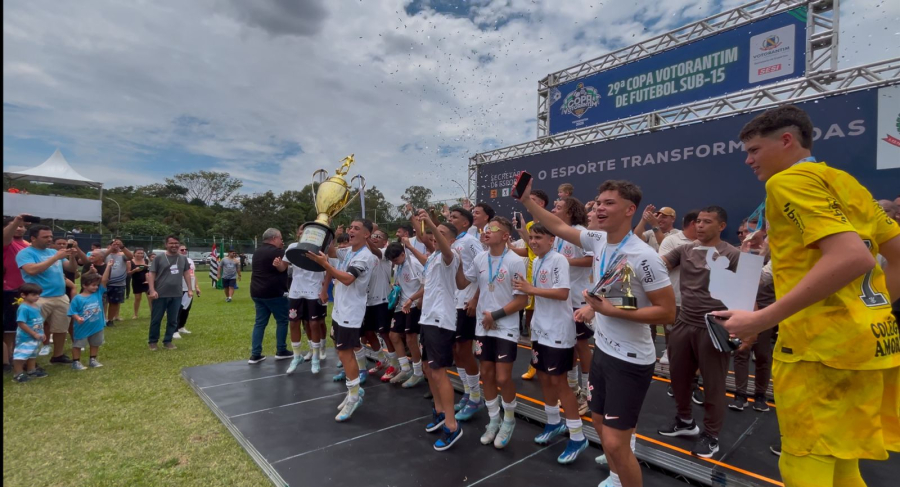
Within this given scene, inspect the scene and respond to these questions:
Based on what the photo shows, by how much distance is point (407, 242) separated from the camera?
5.05 m

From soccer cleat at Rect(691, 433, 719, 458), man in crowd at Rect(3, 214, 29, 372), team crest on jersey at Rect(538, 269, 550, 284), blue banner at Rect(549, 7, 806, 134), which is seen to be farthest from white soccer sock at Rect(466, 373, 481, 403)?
blue banner at Rect(549, 7, 806, 134)

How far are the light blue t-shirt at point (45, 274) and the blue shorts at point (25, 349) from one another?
0.87 meters

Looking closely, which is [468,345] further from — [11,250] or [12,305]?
[11,250]

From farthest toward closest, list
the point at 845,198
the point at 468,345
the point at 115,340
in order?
the point at 115,340
the point at 468,345
the point at 845,198

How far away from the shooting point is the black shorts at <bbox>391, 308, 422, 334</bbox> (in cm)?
541

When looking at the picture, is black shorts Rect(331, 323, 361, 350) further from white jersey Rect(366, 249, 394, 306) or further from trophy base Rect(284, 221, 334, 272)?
white jersey Rect(366, 249, 394, 306)

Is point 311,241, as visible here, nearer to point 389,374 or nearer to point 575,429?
point 389,374

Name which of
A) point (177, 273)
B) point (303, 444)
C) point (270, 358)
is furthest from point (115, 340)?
point (303, 444)

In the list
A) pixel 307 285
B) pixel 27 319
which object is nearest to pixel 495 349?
pixel 307 285

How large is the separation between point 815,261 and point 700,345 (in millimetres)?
2234

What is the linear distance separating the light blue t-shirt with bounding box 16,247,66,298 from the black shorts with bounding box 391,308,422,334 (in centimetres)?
543

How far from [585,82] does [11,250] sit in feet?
41.7

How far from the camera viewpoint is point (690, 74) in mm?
9430

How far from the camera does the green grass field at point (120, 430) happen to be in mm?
3416
